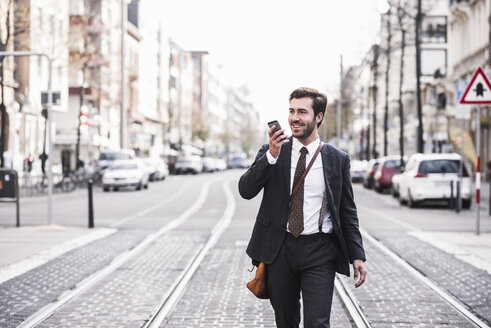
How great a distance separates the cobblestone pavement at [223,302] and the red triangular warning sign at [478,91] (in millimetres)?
Result: 5250

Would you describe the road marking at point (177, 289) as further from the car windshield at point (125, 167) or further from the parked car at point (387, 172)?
the car windshield at point (125, 167)

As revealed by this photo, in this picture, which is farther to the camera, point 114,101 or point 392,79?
point 392,79

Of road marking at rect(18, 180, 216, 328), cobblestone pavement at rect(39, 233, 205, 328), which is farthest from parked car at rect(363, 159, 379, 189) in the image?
cobblestone pavement at rect(39, 233, 205, 328)

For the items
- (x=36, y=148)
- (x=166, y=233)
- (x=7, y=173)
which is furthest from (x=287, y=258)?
(x=36, y=148)

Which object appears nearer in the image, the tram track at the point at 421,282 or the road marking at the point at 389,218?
the tram track at the point at 421,282

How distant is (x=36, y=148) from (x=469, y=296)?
146 ft

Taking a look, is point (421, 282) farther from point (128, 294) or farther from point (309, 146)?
point (309, 146)

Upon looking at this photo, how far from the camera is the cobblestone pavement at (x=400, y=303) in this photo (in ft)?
24.6

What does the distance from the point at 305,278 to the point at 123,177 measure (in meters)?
35.6

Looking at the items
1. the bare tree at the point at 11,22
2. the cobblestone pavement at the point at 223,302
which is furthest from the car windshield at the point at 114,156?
the cobblestone pavement at the point at 223,302

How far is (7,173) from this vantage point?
17.6 m

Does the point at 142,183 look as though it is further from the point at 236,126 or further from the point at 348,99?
the point at 236,126

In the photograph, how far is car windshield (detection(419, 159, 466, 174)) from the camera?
997 inches

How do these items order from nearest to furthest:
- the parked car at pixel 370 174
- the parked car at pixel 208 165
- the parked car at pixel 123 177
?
the parked car at pixel 123 177 < the parked car at pixel 370 174 < the parked car at pixel 208 165
